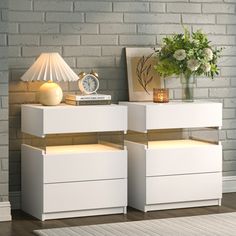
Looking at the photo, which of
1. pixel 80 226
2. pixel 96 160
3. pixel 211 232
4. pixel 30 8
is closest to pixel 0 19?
pixel 30 8

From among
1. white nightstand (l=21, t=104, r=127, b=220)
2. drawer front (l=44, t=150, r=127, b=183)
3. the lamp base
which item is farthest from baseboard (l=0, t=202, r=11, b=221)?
the lamp base

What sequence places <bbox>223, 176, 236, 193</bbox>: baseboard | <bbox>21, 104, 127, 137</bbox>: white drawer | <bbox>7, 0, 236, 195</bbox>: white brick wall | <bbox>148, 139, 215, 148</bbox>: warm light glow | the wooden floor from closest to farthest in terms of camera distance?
1. the wooden floor
2. <bbox>21, 104, 127, 137</bbox>: white drawer
3. <bbox>7, 0, 236, 195</bbox>: white brick wall
4. <bbox>148, 139, 215, 148</bbox>: warm light glow
5. <bbox>223, 176, 236, 193</bbox>: baseboard

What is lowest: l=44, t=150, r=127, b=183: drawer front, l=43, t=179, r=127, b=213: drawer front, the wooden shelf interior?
l=43, t=179, r=127, b=213: drawer front

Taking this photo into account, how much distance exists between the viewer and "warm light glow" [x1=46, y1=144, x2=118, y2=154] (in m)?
5.64

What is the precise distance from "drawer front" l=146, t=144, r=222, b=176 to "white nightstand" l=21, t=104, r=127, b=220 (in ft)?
0.74

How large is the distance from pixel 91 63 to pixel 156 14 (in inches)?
27.9

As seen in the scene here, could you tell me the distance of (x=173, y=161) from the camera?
5.88m

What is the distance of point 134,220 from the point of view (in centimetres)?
558

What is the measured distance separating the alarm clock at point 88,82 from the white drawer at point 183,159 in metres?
0.64

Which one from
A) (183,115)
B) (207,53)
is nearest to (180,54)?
(207,53)

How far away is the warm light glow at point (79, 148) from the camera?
18.5 feet

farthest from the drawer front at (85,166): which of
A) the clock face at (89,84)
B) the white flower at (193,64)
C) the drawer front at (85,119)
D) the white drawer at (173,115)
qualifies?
the white flower at (193,64)

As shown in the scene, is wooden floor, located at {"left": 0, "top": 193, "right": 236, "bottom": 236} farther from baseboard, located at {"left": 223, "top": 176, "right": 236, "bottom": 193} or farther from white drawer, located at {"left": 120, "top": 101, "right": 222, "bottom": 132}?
white drawer, located at {"left": 120, "top": 101, "right": 222, "bottom": 132}

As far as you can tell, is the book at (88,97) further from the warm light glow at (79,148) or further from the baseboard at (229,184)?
the baseboard at (229,184)
